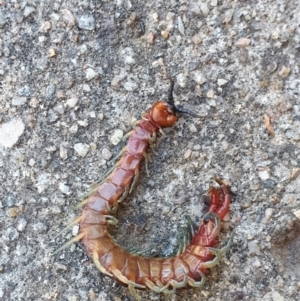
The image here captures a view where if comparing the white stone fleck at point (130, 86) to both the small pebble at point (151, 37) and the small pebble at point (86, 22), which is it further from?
the small pebble at point (86, 22)

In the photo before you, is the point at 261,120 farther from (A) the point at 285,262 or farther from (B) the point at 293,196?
(A) the point at 285,262

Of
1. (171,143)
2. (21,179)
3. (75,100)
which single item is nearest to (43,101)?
(75,100)

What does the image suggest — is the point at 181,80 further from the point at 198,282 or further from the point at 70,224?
the point at 198,282

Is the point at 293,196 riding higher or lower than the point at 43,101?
lower

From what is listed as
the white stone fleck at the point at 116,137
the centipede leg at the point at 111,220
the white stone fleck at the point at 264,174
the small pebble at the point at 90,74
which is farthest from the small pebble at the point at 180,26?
the centipede leg at the point at 111,220

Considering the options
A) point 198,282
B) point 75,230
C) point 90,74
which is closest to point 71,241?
point 75,230

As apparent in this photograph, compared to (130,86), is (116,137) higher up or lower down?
lower down

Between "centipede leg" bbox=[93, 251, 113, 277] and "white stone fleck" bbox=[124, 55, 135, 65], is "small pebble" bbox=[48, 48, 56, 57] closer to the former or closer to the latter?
"white stone fleck" bbox=[124, 55, 135, 65]

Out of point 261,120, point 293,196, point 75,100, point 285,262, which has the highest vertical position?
point 75,100
